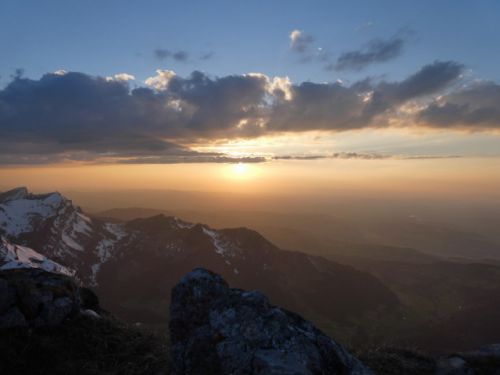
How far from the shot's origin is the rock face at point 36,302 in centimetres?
2100

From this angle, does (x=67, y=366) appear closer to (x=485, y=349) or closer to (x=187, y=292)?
(x=187, y=292)

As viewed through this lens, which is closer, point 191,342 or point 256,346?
point 256,346

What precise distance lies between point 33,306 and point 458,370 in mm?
24621

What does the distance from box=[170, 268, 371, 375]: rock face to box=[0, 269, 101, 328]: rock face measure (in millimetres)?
10549

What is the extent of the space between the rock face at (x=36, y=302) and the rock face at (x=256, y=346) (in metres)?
10.5

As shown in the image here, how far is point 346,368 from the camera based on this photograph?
13602 mm

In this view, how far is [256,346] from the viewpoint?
1330cm

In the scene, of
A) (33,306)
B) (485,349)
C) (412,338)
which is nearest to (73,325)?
(33,306)

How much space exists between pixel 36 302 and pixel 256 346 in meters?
16.5

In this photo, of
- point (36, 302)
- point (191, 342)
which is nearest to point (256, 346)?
point (191, 342)

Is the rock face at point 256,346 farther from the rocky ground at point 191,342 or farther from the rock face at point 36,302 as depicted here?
the rock face at point 36,302

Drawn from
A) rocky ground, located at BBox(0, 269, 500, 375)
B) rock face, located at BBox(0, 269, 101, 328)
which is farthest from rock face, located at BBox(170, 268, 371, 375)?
rock face, located at BBox(0, 269, 101, 328)

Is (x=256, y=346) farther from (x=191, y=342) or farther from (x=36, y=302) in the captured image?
(x=36, y=302)

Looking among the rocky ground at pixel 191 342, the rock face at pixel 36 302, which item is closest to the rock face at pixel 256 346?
the rocky ground at pixel 191 342
